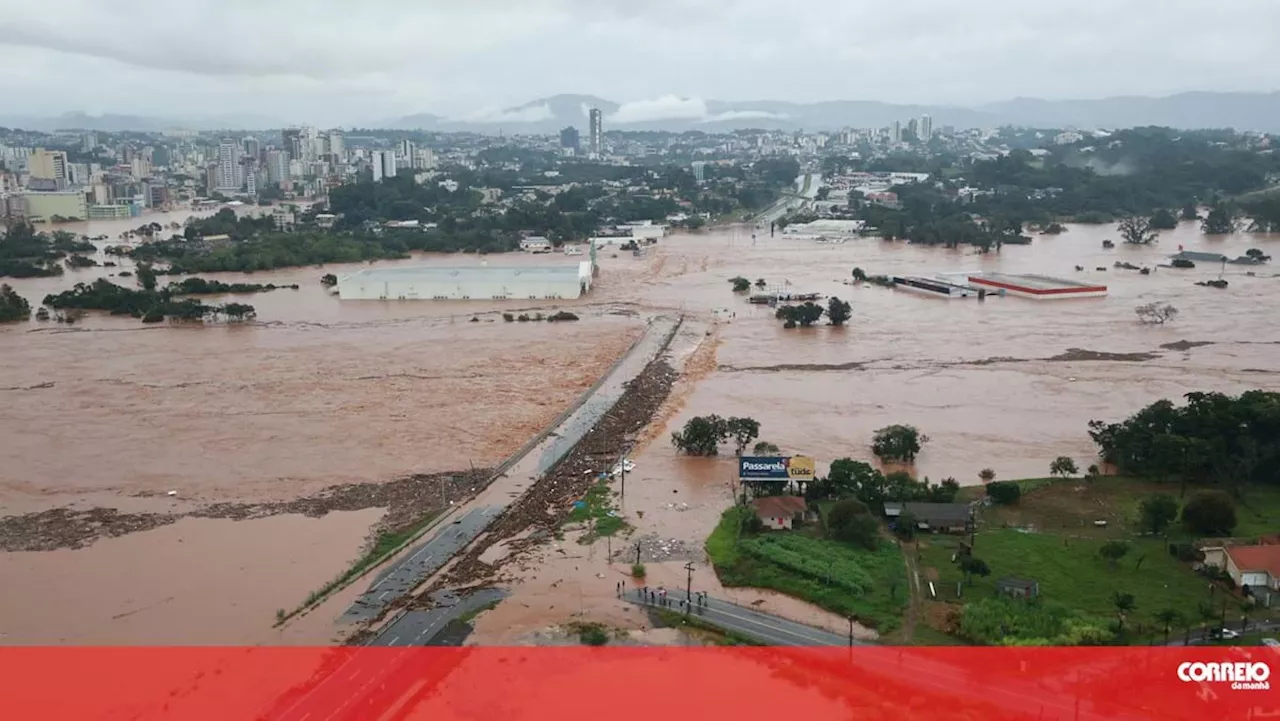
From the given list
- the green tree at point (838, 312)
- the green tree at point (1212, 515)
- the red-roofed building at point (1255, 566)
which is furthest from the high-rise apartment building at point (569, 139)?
the red-roofed building at point (1255, 566)

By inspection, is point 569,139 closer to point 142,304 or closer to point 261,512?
point 142,304

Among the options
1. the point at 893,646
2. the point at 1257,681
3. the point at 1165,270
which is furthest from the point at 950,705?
the point at 1165,270

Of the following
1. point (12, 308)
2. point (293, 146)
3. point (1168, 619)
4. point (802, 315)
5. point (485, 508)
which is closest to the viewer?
point (1168, 619)

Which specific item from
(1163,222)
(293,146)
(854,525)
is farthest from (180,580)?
(293,146)

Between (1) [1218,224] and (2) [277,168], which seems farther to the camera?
(2) [277,168]

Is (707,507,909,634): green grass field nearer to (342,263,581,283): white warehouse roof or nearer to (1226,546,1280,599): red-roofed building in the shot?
(1226,546,1280,599): red-roofed building
